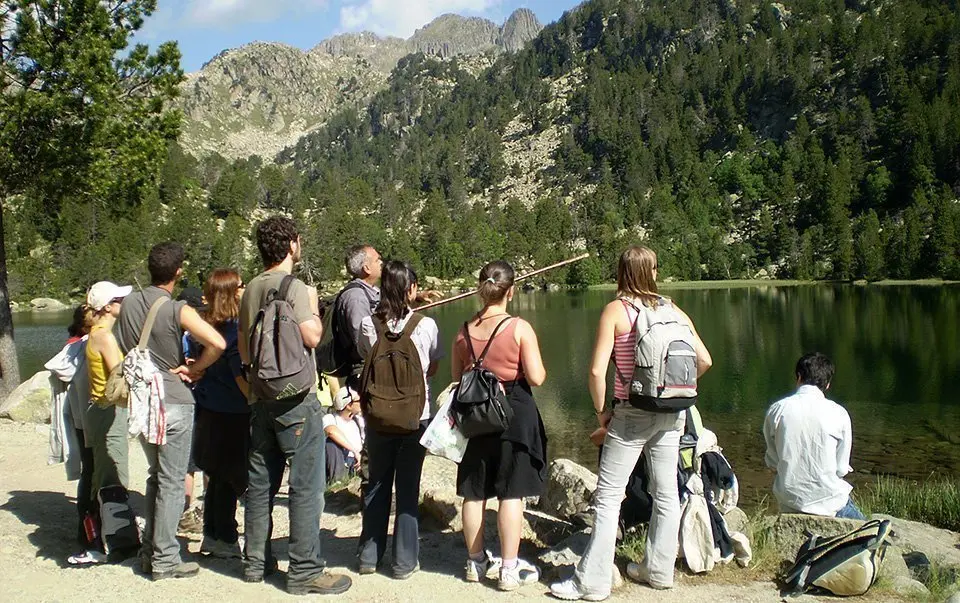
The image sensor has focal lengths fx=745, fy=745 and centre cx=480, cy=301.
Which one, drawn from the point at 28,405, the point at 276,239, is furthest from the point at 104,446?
the point at 28,405

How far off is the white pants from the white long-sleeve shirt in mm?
1474

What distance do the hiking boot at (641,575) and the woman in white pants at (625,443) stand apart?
2.7 inches

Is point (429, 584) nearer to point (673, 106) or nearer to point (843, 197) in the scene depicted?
point (843, 197)

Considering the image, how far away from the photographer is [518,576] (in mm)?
4266

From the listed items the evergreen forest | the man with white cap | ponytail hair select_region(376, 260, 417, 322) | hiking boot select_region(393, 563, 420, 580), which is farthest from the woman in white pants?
the evergreen forest

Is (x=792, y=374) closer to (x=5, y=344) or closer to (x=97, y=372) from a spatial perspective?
(x=5, y=344)

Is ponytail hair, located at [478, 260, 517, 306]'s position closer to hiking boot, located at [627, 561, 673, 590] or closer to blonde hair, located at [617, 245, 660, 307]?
blonde hair, located at [617, 245, 660, 307]

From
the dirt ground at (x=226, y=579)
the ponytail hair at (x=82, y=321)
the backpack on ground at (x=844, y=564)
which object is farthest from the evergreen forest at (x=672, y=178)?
the backpack on ground at (x=844, y=564)

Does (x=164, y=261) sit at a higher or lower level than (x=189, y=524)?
higher

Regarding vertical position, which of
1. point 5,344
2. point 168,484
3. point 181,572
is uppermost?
point 5,344

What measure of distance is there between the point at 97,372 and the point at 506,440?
249cm

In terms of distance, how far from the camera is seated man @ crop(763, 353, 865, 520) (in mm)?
5117

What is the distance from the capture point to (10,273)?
7656 centimetres

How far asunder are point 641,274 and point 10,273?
87609mm
